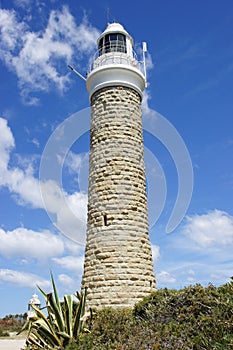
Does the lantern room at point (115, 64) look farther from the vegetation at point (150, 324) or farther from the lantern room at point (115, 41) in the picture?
the vegetation at point (150, 324)

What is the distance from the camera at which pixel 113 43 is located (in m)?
12.8

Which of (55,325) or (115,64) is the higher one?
(115,64)

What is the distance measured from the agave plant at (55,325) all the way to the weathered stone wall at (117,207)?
2238 millimetres

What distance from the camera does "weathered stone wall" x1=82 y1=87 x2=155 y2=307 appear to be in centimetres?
945

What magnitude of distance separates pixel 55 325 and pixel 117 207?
3.96 meters

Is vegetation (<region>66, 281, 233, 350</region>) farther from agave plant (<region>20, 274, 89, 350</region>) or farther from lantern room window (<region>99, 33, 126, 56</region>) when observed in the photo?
lantern room window (<region>99, 33, 126, 56</region>)

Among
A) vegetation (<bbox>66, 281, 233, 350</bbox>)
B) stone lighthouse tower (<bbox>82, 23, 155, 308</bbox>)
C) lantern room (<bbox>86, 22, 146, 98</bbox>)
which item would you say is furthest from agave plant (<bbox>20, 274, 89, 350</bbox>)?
lantern room (<bbox>86, 22, 146, 98</bbox>)

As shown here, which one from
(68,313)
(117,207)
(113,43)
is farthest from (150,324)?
(113,43)

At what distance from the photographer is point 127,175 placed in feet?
34.7

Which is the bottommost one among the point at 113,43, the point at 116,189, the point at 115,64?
the point at 116,189

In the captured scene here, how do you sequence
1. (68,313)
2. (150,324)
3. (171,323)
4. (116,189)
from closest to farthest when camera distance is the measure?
(171,323)
(150,324)
(68,313)
(116,189)

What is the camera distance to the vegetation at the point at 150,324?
17.4ft

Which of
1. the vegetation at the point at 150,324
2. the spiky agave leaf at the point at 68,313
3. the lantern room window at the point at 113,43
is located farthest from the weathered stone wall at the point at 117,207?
the spiky agave leaf at the point at 68,313

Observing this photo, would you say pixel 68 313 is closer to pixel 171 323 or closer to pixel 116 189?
pixel 171 323
